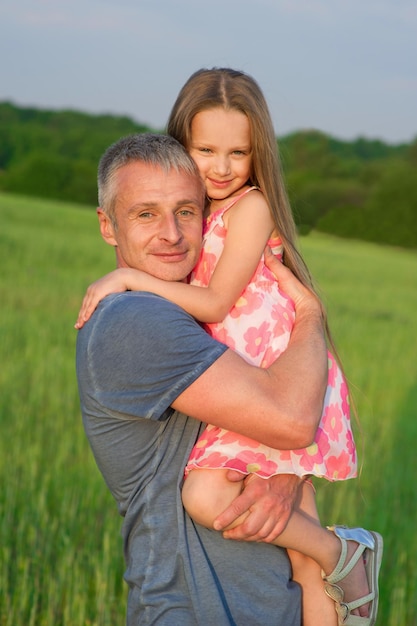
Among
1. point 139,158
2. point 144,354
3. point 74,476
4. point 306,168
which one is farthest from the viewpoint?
point 306,168

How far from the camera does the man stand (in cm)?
187

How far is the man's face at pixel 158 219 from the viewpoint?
206cm

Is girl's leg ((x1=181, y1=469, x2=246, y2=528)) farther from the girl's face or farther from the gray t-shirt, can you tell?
the girl's face

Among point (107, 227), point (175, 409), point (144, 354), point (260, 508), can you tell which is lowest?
point (260, 508)

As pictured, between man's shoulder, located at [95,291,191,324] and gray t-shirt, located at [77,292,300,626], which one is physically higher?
man's shoulder, located at [95,291,191,324]

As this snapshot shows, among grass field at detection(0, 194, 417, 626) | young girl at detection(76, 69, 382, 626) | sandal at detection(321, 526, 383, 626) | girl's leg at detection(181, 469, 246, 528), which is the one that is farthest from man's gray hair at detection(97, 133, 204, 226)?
sandal at detection(321, 526, 383, 626)

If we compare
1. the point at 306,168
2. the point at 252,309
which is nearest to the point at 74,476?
the point at 252,309

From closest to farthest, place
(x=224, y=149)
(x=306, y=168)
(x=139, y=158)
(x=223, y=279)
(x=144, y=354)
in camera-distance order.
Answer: (x=144, y=354)
(x=139, y=158)
(x=223, y=279)
(x=224, y=149)
(x=306, y=168)

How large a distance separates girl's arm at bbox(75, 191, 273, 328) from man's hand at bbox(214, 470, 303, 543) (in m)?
0.39

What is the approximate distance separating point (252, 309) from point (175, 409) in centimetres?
34

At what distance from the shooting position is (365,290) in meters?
17.2

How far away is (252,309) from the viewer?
2.19 metres

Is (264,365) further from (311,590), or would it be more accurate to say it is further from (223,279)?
(311,590)

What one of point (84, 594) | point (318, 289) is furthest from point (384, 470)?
point (318, 289)
